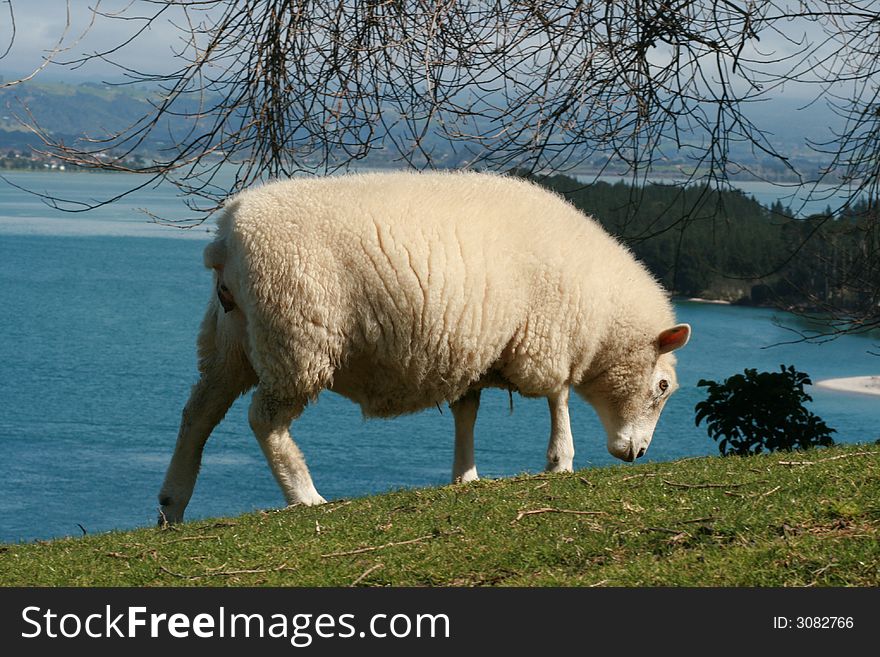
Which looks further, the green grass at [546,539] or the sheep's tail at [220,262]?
the sheep's tail at [220,262]

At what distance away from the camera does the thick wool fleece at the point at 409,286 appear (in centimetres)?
670

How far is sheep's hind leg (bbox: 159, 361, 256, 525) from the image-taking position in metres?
7.37

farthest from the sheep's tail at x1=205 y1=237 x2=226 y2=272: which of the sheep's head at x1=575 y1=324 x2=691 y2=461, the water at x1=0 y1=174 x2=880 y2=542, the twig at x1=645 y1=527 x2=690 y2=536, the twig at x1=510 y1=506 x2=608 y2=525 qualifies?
the water at x1=0 y1=174 x2=880 y2=542

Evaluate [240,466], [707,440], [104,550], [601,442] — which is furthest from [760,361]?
[104,550]

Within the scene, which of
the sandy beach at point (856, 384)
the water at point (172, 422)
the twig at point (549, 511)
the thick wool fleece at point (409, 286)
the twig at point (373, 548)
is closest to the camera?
the twig at point (373, 548)

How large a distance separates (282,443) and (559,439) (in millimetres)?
1789

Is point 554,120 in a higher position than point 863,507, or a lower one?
higher

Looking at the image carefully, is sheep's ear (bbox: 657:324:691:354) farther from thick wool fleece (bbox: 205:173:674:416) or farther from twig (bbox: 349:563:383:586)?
twig (bbox: 349:563:383:586)

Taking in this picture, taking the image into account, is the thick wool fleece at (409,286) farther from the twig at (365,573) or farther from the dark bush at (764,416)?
the dark bush at (764,416)

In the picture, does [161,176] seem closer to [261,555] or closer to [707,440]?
[261,555]

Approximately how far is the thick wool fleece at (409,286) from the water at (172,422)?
17.2 feet

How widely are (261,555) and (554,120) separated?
296cm

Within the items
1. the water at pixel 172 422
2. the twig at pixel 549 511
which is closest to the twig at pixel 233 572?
the twig at pixel 549 511

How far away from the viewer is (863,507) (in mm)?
4996
